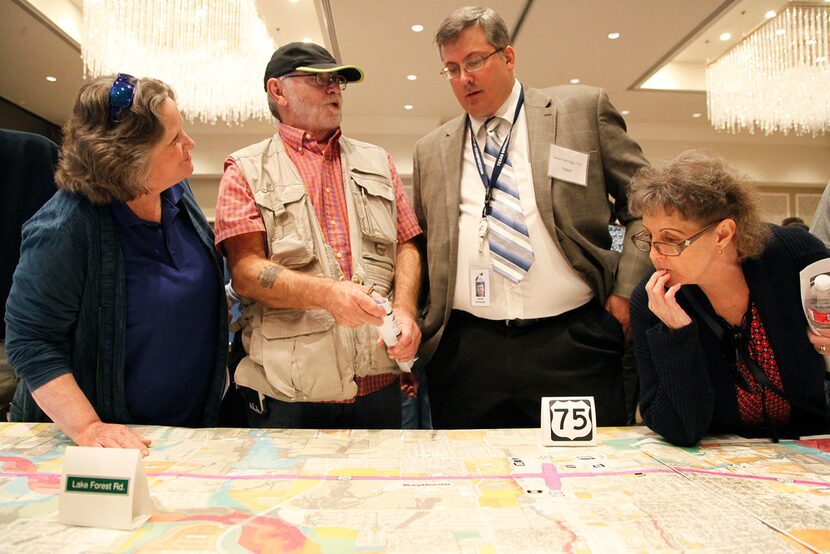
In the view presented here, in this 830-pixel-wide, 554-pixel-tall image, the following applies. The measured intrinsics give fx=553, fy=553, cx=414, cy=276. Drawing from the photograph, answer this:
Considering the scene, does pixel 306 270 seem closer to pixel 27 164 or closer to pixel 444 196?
pixel 444 196

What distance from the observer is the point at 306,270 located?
1625mm

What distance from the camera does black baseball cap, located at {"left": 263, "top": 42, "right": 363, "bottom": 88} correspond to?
181 centimetres

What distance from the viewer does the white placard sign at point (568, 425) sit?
1311 mm

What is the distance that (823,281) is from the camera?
1.17 m

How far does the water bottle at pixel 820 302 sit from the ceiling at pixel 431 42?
4.19m

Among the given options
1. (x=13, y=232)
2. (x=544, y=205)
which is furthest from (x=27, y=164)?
(x=544, y=205)

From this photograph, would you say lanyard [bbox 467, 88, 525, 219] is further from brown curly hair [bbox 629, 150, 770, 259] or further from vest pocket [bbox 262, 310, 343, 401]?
vest pocket [bbox 262, 310, 343, 401]

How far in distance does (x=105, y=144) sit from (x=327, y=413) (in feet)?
3.07

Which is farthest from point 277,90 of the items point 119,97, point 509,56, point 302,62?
point 509,56

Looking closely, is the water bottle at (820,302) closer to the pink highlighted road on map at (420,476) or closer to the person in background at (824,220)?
the pink highlighted road on map at (420,476)

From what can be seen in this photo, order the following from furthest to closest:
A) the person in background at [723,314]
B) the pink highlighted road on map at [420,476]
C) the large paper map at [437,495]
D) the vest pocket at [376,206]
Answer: the vest pocket at [376,206] < the person in background at [723,314] < the pink highlighted road on map at [420,476] < the large paper map at [437,495]

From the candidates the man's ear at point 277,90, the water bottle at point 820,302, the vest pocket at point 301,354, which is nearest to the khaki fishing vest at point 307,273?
the vest pocket at point 301,354

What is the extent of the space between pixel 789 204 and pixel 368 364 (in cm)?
1017

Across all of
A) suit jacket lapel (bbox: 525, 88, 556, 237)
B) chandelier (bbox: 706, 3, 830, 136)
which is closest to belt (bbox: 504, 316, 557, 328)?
suit jacket lapel (bbox: 525, 88, 556, 237)
